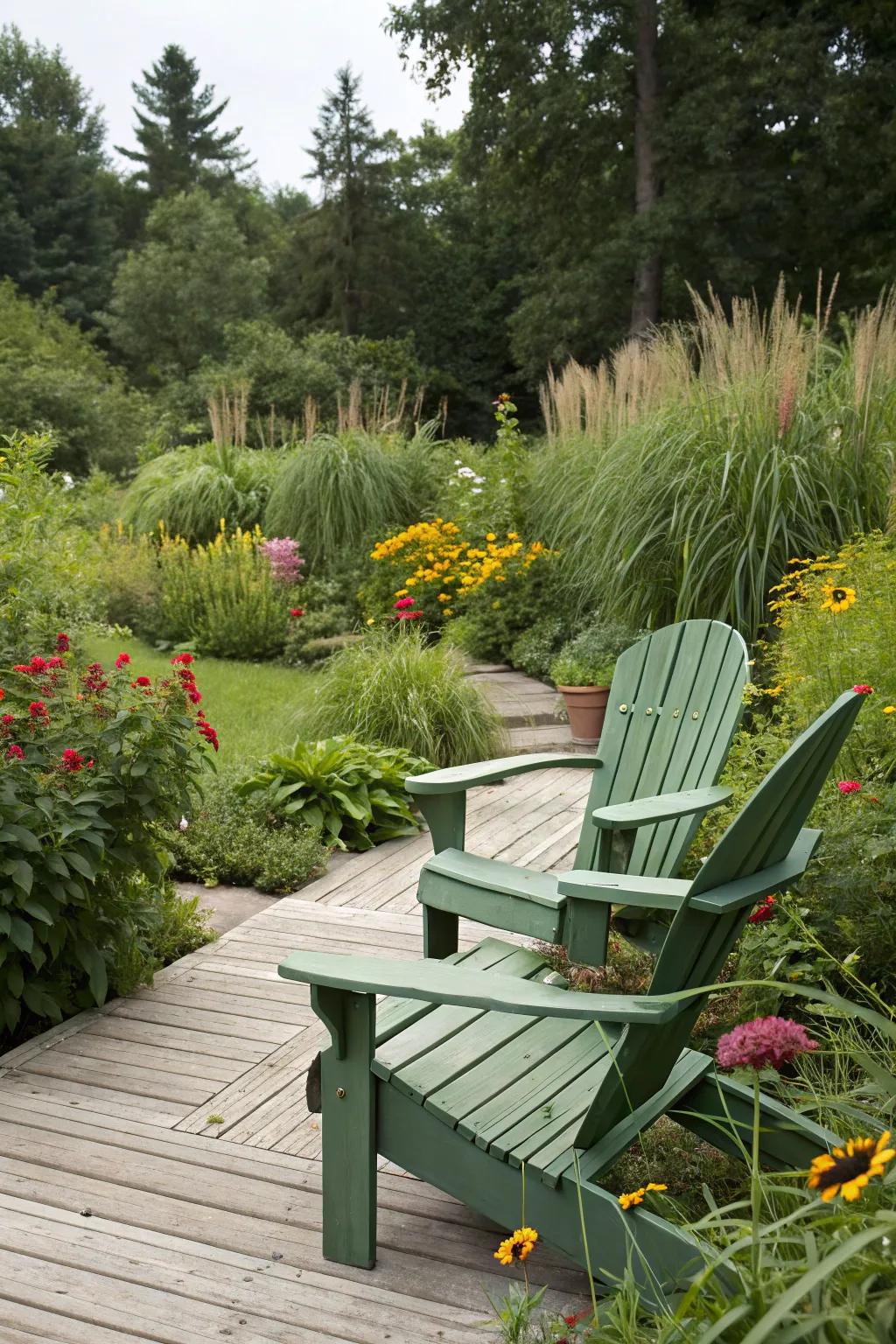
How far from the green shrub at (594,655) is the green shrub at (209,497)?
4692 millimetres

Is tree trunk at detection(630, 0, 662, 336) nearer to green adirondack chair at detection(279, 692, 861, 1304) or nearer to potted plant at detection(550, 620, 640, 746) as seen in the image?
potted plant at detection(550, 620, 640, 746)

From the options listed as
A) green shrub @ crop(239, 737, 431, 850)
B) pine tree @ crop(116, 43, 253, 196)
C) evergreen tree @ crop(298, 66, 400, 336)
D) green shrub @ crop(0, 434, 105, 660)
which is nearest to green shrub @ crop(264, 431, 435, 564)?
green shrub @ crop(0, 434, 105, 660)

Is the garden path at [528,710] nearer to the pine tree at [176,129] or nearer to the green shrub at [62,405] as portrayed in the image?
the green shrub at [62,405]

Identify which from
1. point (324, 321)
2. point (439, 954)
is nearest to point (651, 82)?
point (324, 321)

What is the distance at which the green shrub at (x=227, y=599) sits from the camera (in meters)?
8.88

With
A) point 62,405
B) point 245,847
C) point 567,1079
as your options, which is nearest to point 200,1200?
point 567,1079

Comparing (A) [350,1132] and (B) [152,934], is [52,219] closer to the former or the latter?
(B) [152,934]

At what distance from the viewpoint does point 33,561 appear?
568 centimetres

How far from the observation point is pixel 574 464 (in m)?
7.32

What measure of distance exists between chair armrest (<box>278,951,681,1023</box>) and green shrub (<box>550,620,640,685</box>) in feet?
12.7

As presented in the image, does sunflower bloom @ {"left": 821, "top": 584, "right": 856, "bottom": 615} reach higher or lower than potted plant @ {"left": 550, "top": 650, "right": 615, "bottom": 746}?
higher

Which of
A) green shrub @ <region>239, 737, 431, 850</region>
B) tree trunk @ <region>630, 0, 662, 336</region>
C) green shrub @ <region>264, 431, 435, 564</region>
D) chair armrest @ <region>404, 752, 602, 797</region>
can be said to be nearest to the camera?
chair armrest @ <region>404, 752, 602, 797</region>

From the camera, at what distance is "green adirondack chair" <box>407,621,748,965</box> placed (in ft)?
8.68

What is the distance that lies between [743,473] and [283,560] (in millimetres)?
4478
